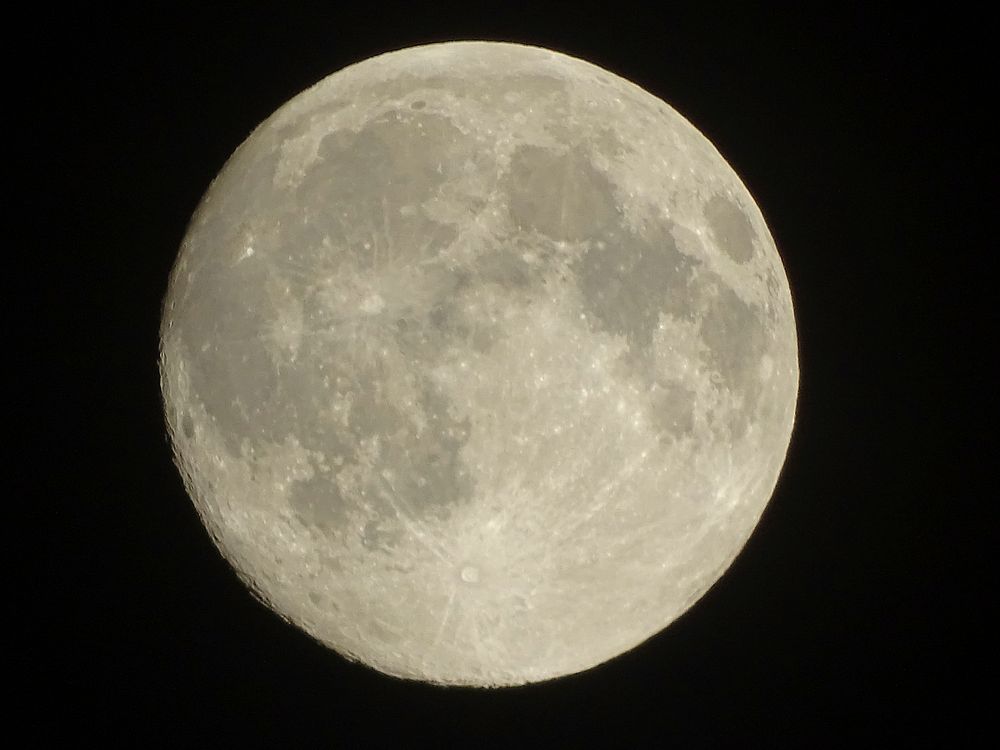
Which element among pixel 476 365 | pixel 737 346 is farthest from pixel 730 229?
pixel 476 365

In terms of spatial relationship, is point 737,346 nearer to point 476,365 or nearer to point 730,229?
point 730,229

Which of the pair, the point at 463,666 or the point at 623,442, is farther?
the point at 463,666

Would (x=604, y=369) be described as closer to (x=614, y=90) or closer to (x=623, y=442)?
(x=623, y=442)

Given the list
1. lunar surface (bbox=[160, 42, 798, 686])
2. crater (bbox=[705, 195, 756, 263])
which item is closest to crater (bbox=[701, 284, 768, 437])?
lunar surface (bbox=[160, 42, 798, 686])

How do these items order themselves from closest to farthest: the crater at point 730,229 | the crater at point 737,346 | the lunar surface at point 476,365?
the lunar surface at point 476,365, the crater at point 737,346, the crater at point 730,229

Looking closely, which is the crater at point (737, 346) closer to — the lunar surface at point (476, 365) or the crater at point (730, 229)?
the lunar surface at point (476, 365)

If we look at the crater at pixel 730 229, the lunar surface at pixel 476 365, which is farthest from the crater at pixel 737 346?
the crater at pixel 730 229

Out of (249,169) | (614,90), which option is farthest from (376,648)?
(614,90)

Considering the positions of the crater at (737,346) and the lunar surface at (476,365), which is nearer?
the lunar surface at (476,365)

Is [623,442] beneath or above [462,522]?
above
